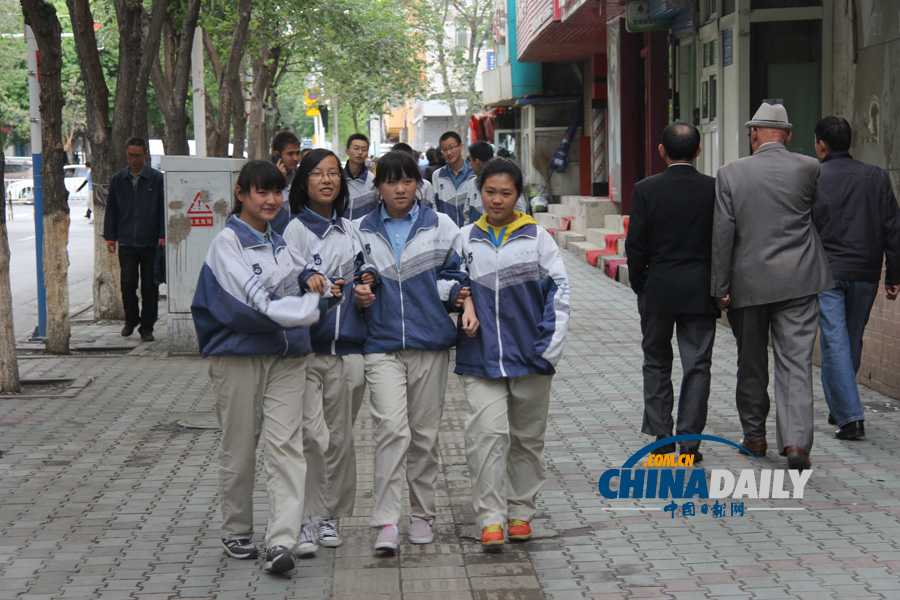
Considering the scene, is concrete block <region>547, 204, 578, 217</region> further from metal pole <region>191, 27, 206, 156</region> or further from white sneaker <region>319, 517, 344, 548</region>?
white sneaker <region>319, 517, 344, 548</region>

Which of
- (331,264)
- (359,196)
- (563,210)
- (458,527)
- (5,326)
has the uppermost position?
(359,196)

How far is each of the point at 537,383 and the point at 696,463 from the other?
67.6 inches

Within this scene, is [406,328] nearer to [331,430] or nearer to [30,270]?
[331,430]

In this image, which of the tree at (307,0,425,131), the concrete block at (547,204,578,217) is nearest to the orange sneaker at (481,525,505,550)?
the concrete block at (547,204,578,217)

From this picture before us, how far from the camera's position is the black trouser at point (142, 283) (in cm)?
1088

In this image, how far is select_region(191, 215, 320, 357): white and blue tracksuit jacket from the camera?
453 centimetres

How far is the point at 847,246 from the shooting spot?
6.66 m

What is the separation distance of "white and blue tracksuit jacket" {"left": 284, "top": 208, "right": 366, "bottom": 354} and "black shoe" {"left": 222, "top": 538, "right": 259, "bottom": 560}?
0.87m

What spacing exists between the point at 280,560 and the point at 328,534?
49cm

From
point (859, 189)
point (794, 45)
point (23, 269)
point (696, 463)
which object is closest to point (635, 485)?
point (696, 463)

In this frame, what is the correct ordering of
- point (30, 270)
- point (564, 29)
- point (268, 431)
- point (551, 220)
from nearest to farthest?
point (268, 431)
point (564, 29)
point (30, 270)
point (551, 220)

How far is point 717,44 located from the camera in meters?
12.4

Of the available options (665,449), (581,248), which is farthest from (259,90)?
(665,449)

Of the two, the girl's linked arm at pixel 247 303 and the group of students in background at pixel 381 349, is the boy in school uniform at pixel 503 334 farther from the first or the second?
the girl's linked arm at pixel 247 303
